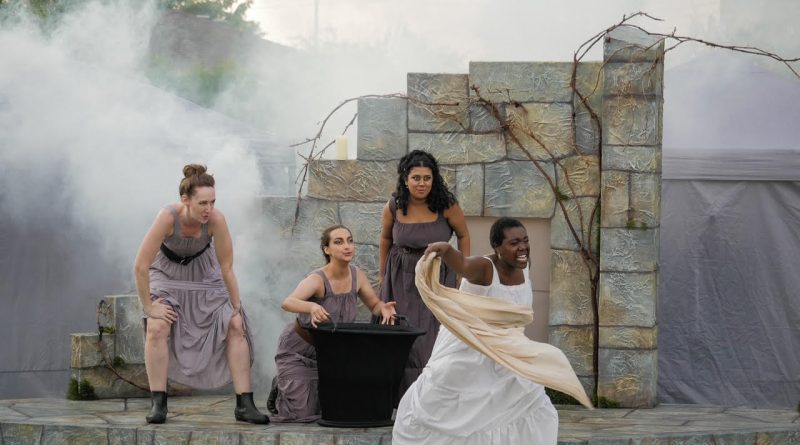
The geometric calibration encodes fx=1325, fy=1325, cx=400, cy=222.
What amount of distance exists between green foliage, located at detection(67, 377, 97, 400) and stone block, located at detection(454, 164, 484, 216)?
2736 mm

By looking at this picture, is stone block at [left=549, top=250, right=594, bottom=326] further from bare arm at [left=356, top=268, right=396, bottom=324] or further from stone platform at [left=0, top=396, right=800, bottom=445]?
bare arm at [left=356, top=268, right=396, bottom=324]

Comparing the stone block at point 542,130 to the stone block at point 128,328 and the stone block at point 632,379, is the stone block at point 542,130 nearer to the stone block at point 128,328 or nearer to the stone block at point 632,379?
the stone block at point 632,379

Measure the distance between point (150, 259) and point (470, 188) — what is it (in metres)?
2.42

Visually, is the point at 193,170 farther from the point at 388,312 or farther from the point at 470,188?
the point at 470,188

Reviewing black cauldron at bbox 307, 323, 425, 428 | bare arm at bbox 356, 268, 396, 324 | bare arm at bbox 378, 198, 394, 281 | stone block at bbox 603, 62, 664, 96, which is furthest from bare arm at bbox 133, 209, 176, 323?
stone block at bbox 603, 62, 664, 96

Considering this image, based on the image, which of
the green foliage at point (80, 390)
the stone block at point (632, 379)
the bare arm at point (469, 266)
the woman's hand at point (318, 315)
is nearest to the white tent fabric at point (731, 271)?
→ the stone block at point (632, 379)

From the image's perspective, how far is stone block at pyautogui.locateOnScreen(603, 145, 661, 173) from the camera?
852 cm

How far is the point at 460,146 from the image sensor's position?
884 cm

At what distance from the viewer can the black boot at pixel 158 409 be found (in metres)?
7.44

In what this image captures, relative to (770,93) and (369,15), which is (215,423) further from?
(369,15)

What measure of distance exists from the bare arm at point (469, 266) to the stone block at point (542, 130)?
9.19ft

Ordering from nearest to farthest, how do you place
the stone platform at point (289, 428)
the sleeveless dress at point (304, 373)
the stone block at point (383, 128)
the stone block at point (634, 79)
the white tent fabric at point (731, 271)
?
the stone platform at point (289, 428) → the sleeveless dress at point (304, 373) → the stone block at point (634, 79) → the stone block at point (383, 128) → the white tent fabric at point (731, 271)

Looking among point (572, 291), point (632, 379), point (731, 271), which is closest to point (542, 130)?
point (572, 291)

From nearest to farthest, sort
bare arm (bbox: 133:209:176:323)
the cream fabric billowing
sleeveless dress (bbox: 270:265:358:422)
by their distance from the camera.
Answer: the cream fabric billowing < bare arm (bbox: 133:209:176:323) < sleeveless dress (bbox: 270:265:358:422)
